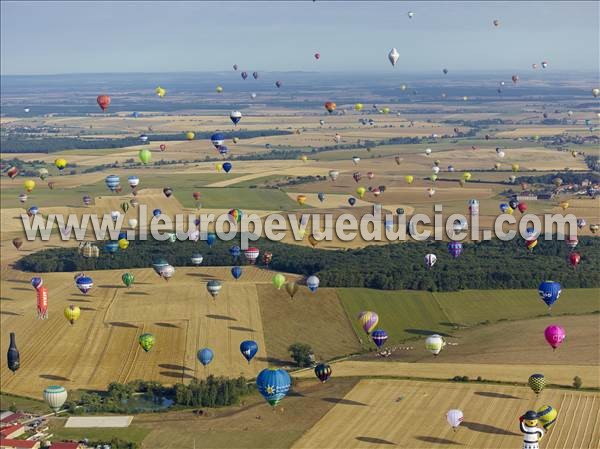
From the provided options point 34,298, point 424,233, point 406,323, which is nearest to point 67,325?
point 34,298

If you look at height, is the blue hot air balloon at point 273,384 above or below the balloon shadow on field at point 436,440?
above

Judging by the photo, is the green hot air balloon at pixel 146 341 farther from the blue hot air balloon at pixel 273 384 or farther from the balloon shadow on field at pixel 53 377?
the blue hot air balloon at pixel 273 384

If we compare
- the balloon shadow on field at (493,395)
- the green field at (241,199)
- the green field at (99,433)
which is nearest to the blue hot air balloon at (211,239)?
the green field at (241,199)

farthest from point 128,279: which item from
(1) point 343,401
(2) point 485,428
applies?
(2) point 485,428

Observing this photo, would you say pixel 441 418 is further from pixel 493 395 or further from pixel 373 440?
pixel 493 395

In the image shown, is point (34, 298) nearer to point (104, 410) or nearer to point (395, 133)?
point (104, 410)

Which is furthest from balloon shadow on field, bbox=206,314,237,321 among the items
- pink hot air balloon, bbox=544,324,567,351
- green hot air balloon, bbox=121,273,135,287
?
pink hot air balloon, bbox=544,324,567,351
